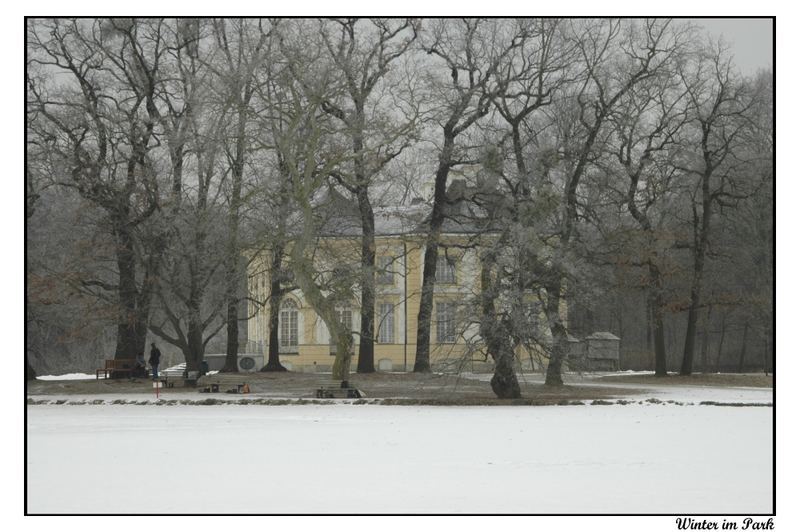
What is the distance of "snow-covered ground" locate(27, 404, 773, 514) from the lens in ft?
38.1

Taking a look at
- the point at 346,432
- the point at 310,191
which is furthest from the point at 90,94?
the point at 346,432

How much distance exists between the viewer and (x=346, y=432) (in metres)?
18.9

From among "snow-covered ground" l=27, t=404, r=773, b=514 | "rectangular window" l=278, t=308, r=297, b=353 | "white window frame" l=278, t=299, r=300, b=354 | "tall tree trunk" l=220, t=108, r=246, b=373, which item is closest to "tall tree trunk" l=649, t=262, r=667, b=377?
"tall tree trunk" l=220, t=108, r=246, b=373

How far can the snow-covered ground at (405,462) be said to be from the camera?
11609 millimetres

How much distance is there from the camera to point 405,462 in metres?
14.7

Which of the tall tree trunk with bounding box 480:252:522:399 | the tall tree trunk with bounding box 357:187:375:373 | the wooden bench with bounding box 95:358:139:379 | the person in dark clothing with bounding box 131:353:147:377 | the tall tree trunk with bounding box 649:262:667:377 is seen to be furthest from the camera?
the tall tree trunk with bounding box 649:262:667:377

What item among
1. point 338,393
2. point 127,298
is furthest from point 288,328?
point 338,393

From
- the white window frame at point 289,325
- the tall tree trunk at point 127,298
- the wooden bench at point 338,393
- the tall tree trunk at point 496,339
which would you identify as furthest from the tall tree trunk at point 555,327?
the white window frame at point 289,325

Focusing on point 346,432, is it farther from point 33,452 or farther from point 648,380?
point 648,380

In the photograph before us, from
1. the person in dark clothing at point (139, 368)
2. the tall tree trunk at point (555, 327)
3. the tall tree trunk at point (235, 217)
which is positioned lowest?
the person in dark clothing at point (139, 368)

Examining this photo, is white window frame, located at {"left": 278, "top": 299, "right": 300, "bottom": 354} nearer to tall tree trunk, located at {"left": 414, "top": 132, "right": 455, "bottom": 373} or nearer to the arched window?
the arched window

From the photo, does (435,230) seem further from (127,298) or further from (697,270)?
(127,298)

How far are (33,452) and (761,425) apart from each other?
12777mm

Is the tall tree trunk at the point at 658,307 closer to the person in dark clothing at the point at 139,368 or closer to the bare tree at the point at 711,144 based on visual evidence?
the bare tree at the point at 711,144
